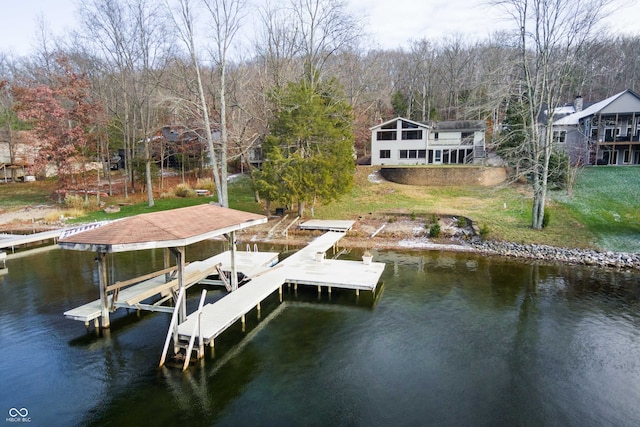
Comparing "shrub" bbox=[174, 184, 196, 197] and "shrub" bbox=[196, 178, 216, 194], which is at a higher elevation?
"shrub" bbox=[196, 178, 216, 194]

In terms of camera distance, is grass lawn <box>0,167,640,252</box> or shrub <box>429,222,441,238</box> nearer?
grass lawn <box>0,167,640,252</box>

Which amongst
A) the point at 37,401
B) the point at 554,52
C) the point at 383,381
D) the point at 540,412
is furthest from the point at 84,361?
the point at 554,52

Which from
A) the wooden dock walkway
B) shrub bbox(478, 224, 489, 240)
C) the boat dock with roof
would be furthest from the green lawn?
the boat dock with roof

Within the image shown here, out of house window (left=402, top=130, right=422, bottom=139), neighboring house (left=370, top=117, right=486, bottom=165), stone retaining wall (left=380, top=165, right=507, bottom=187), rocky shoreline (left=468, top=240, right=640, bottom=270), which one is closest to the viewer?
rocky shoreline (left=468, top=240, right=640, bottom=270)

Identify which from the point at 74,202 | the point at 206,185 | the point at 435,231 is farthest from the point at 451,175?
the point at 74,202

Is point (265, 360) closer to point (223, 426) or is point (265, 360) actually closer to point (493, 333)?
point (223, 426)

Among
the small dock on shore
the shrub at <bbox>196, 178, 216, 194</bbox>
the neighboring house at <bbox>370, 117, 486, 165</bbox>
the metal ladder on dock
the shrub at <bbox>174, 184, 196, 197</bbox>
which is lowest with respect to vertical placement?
the metal ladder on dock

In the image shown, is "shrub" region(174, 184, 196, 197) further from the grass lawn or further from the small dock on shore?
the small dock on shore
